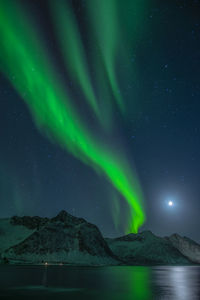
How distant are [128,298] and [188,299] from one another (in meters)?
8.25

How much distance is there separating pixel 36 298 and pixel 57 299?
312 cm

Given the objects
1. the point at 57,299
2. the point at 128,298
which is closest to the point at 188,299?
the point at 128,298

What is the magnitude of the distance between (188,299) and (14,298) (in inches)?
932

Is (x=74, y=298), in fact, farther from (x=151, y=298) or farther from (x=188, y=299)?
(x=188, y=299)

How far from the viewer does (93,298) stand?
44.3 m

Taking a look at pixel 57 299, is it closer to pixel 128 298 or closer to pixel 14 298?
pixel 14 298

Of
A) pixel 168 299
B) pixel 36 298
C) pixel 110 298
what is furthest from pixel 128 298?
pixel 36 298

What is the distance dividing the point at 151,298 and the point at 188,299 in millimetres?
5047

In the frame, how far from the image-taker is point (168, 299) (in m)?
43.0

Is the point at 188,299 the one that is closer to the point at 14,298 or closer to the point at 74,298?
the point at 74,298

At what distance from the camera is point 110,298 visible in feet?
146

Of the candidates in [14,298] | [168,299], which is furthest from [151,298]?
[14,298]

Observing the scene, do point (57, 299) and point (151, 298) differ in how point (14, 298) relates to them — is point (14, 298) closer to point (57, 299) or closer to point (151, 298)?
point (57, 299)

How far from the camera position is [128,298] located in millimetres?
45000
